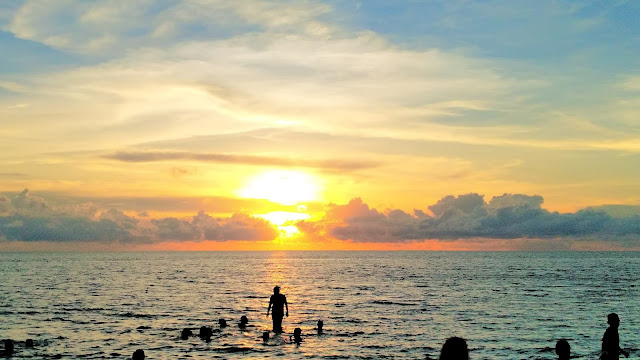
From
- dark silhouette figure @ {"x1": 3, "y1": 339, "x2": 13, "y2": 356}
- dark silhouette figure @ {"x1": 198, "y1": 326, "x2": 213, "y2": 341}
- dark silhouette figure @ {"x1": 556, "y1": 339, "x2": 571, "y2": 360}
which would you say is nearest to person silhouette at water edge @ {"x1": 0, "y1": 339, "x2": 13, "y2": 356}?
dark silhouette figure @ {"x1": 3, "y1": 339, "x2": 13, "y2": 356}

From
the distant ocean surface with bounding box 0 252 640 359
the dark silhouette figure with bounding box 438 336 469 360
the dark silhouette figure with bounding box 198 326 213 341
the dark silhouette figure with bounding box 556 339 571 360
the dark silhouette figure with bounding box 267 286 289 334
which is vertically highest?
the dark silhouette figure with bounding box 438 336 469 360

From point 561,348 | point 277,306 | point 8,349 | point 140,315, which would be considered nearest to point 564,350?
point 561,348

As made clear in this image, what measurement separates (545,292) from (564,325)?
32.2 metres

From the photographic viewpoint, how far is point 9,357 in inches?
1117

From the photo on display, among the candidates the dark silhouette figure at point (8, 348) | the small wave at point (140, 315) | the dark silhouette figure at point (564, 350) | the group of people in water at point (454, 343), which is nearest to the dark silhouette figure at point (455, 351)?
the group of people in water at point (454, 343)

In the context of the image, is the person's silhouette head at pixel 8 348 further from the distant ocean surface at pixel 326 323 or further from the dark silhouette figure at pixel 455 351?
the dark silhouette figure at pixel 455 351

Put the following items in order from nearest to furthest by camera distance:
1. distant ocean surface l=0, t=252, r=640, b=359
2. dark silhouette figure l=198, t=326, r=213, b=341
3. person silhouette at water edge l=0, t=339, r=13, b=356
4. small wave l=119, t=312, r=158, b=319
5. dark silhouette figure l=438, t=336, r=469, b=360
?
1. dark silhouette figure l=438, t=336, r=469, b=360
2. person silhouette at water edge l=0, t=339, r=13, b=356
3. distant ocean surface l=0, t=252, r=640, b=359
4. dark silhouette figure l=198, t=326, r=213, b=341
5. small wave l=119, t=312, r=158, b=319

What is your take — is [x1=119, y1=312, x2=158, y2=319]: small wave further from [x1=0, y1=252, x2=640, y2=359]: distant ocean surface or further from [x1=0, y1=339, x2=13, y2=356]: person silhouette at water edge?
[x1=0, y1=339, x2=13, y2=356]: person silhouette at water edge

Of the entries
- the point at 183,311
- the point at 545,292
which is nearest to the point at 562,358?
the point at 183,311

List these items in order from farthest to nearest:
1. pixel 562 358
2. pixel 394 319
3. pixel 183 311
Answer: pixel 183 311 < pixel 394 319 < pixel 562 358

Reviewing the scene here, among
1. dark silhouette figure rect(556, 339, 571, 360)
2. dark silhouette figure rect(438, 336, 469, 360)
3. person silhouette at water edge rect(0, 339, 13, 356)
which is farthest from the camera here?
person silhouette at water edge rect(0, 339, 13, 356)

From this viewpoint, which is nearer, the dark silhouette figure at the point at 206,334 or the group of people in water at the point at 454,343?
the group of people in water at the point at 454,343

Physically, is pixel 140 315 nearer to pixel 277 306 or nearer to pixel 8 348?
pixel 277 306

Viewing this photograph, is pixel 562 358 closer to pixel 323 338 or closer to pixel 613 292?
pixel 323 338
